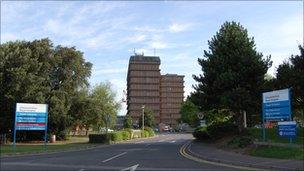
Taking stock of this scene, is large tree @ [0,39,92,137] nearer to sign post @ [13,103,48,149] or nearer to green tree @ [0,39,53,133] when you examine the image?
green tree @ [0,39,53,133]

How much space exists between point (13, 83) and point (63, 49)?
36.1 ft

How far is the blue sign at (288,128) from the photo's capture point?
27906mm

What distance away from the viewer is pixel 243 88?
4172 centimetres

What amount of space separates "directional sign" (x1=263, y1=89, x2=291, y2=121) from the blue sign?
1.79 feet

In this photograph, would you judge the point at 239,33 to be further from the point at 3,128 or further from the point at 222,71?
the point at 3,128

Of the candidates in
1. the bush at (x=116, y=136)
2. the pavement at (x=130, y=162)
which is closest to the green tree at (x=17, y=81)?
the bush at (x=116, y=136)

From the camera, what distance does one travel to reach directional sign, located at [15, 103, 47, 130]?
4409 cm

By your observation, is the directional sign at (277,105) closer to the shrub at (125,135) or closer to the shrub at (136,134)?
the shrub at (125,135)

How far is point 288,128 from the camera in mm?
28234

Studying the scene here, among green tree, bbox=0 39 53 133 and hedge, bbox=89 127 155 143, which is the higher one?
green tree, bbox=0 39 53 133

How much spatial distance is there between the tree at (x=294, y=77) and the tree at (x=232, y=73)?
504 centimetres

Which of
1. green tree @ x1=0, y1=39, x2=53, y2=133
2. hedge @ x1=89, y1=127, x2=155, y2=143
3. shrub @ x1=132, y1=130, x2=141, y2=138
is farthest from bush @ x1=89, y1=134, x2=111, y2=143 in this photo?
shrub @ x1=132, y1=130, x2=141, y2=138

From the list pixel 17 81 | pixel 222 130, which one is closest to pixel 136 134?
pixel 17 81

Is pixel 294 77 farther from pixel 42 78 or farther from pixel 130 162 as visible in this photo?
pixel 42 78
